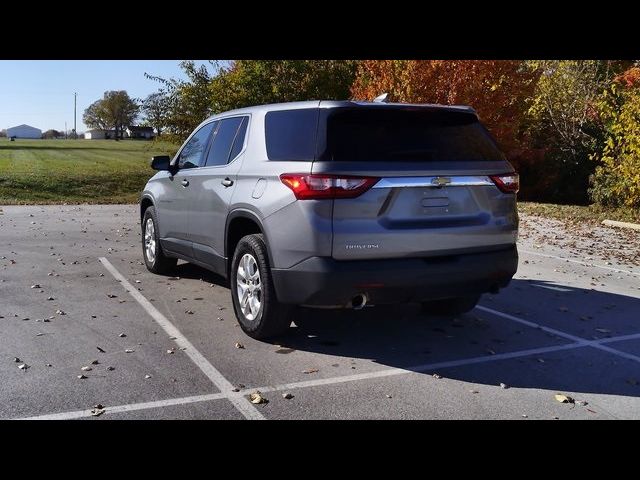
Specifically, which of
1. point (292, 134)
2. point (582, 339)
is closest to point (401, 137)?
point (292, 134)

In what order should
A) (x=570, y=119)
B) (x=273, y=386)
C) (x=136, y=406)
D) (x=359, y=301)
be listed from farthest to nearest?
1. (x=570, y=119)
2. (x=359, y=301)
3. (x=273, y=386)
4. (x=136, y=406)

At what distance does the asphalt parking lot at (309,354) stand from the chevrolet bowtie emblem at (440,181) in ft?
4.58

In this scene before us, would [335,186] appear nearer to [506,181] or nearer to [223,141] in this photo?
[506,181]

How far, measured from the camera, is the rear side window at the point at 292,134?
4.87 meters

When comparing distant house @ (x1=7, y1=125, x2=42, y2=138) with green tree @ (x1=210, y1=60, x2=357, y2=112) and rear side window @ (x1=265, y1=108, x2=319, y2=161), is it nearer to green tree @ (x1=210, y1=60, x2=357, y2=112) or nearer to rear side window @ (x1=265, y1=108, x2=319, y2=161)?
green tree @ (x1=210, y1=60, x2=357, y2=112)

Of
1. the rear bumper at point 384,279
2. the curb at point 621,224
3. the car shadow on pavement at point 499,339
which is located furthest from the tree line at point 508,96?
the rear bumper at point 384,279

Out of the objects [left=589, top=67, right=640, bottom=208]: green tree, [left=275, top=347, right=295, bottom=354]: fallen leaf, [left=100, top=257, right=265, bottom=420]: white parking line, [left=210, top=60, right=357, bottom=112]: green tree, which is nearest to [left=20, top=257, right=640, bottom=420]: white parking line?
[left=100, top=257, right=265, bottom=420]: white parking line

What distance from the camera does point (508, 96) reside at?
1917cm

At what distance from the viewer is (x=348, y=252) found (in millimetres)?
4594

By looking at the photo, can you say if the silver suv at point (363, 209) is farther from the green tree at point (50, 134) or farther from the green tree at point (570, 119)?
the green tree at point (50, 134)

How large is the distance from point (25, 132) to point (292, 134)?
15101cm

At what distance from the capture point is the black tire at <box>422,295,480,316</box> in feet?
20.3
